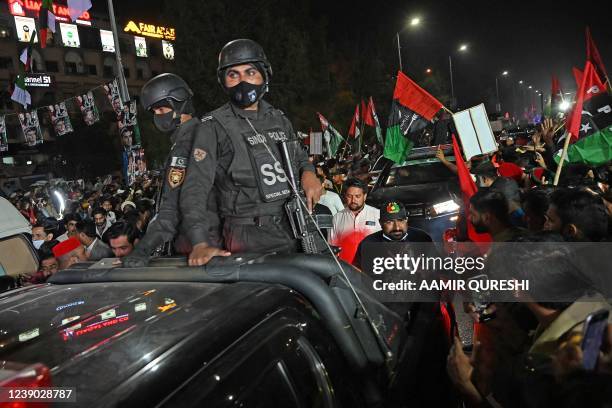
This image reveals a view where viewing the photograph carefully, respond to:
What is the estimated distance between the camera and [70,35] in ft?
182

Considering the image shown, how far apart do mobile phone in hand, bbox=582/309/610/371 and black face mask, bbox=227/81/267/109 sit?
2.34 meters

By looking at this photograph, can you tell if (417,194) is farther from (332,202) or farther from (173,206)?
(173,206)

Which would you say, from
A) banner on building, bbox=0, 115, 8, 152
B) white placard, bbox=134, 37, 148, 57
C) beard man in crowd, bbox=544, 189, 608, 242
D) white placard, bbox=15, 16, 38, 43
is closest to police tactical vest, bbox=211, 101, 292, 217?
beard man in crowd, bbox=544, 189, 608, 242

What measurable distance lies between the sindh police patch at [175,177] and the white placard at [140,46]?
222 ft

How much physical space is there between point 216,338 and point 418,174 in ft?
27.4

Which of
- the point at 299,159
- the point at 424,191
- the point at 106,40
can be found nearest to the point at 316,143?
the point at 424,191

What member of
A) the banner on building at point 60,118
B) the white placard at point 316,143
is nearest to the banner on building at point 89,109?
the banner on building at point 60,118

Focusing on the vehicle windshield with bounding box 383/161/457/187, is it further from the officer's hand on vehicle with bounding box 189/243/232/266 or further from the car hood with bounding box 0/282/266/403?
the car hood with bounding box 0/282/266/403

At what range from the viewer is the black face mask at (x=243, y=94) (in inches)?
119

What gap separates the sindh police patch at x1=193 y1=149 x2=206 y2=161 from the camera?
8.93 feet

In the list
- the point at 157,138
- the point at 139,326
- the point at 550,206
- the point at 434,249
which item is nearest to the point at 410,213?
the point at 434,249

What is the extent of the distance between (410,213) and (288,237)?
5.27 meters

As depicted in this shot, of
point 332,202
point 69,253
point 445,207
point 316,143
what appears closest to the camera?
point 69,253

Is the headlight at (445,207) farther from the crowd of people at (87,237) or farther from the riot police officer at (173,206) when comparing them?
the riot police officer at (173,206)
